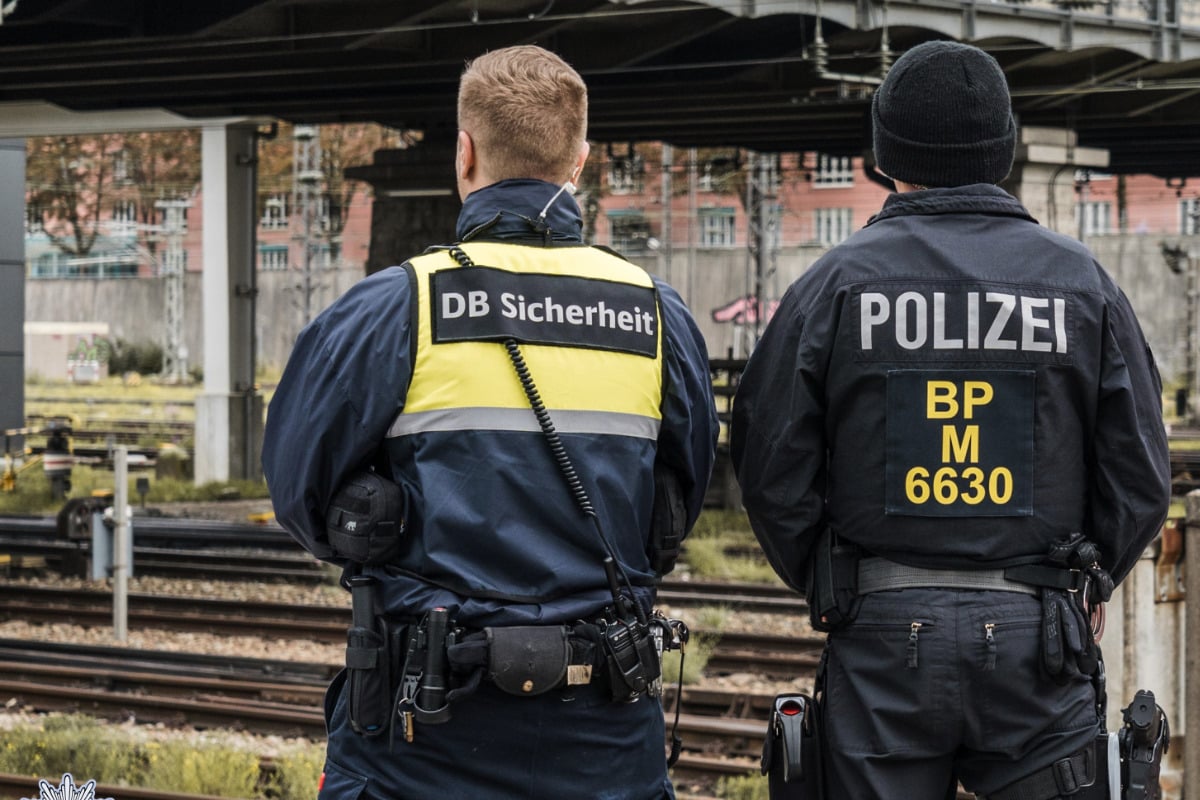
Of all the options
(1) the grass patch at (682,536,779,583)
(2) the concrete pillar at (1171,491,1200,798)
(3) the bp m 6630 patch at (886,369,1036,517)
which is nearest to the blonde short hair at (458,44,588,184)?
(3) the bp m 6630 patch at (886,369,1036,517)

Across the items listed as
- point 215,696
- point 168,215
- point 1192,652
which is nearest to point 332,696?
point 1192,652

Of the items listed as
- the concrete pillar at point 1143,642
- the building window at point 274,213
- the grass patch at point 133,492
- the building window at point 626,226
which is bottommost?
the grass patch at point 133,492

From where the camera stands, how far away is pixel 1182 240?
40656mm

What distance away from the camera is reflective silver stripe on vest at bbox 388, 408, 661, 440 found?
3.06m

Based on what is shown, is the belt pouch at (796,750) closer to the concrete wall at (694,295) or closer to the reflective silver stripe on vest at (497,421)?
the reflective silver stripe on vest at (497,421)

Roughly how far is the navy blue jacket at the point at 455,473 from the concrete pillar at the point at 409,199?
18586 millimetres

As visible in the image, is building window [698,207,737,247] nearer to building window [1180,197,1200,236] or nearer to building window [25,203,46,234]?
building window [1180,197,1200,236]

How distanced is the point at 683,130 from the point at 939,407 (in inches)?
882

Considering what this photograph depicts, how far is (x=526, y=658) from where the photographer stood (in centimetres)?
296

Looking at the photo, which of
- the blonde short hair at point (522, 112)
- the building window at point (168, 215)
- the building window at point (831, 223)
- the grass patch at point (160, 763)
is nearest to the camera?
the blonde short hair at point (522, 112)

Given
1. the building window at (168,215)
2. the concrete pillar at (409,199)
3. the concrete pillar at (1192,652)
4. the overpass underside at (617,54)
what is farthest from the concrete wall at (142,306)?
the concrete pillar at (1192,652)

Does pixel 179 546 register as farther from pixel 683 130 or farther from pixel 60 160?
pixel 60 160

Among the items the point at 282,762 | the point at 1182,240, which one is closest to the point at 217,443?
the point at 282,762

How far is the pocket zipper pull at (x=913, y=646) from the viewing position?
3.14 m
